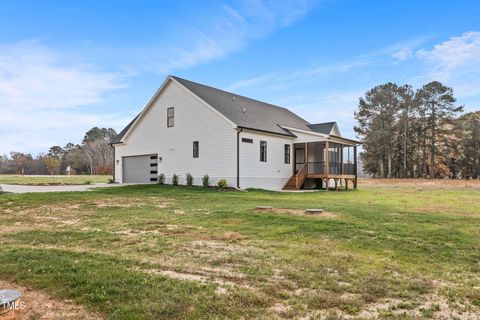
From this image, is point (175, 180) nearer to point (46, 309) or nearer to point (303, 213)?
point (303, 213)

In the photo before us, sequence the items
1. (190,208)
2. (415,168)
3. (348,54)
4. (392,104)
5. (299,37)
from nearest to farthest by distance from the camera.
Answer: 1. (190,208)
2. (299,37)
3. (348,54)
4. (392,104)
5. (415,168)

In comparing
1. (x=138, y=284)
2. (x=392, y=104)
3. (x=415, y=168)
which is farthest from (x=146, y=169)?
(x=415, y=168)

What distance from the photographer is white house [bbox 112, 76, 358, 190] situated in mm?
18734

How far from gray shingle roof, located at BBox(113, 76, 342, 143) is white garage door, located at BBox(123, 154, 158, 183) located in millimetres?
2087

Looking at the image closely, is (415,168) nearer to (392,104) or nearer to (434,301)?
(392,104)

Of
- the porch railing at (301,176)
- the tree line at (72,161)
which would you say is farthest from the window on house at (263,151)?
→ the tree line at (72,161)

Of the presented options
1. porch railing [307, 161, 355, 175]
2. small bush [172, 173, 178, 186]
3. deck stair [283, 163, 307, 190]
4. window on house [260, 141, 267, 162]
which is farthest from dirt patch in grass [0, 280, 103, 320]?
porch railing [307, 161, 355, 175]

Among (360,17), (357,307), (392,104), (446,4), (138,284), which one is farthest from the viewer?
(392,104)

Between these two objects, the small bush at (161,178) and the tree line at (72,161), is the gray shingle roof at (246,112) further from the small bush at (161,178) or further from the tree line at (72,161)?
the tree line at (72,161)

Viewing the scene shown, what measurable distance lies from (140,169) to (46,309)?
20398 millimetres

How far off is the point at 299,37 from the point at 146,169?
12416mm

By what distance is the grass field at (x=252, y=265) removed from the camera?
3283mm

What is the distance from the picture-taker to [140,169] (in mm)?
23078

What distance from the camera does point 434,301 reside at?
11.4ft
